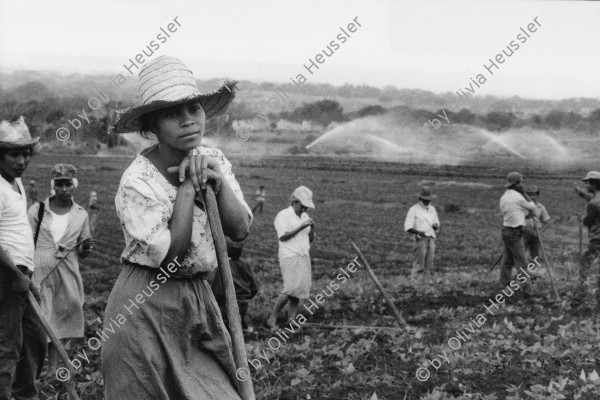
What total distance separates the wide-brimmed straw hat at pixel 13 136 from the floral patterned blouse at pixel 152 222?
2.21 m

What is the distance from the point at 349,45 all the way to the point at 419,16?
122cm

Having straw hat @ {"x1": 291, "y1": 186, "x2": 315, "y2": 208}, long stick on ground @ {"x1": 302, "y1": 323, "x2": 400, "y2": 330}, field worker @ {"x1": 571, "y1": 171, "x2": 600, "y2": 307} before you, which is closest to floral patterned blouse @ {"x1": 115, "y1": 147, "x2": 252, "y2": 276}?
long stick on ground @ {"x1": 302, "y1": 323, "x2": 400, "y2": 330}

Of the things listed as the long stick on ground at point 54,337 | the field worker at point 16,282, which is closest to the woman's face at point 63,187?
the field worker at point 16,282

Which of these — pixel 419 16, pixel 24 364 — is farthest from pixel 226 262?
pixel 419 16

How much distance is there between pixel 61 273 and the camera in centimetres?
593

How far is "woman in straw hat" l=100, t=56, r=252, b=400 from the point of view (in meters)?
2.24

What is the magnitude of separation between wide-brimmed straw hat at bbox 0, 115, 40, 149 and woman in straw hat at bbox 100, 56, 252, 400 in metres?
2.15

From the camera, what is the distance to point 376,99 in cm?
1377

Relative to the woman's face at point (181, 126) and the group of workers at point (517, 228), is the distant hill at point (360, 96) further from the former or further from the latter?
the woman's face at point (181, 126)

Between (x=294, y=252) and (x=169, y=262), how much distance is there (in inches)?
229

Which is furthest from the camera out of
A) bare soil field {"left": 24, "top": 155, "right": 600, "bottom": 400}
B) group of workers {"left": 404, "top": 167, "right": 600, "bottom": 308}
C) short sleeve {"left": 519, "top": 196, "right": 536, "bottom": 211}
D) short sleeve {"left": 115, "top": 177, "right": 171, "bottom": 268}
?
short sleeve {"left": 519, "top": 196, "right": 536, "bottom": 211}

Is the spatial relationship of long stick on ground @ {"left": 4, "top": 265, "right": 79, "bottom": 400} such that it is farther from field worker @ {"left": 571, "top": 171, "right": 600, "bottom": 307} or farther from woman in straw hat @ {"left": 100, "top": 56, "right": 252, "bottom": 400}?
field worker @ {"left": 571, "top": 171, "right": 600, "bottom": 307}

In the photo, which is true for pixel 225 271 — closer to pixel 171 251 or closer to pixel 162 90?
pixel 171 251

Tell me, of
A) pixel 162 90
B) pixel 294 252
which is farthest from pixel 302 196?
pixel 162 90
